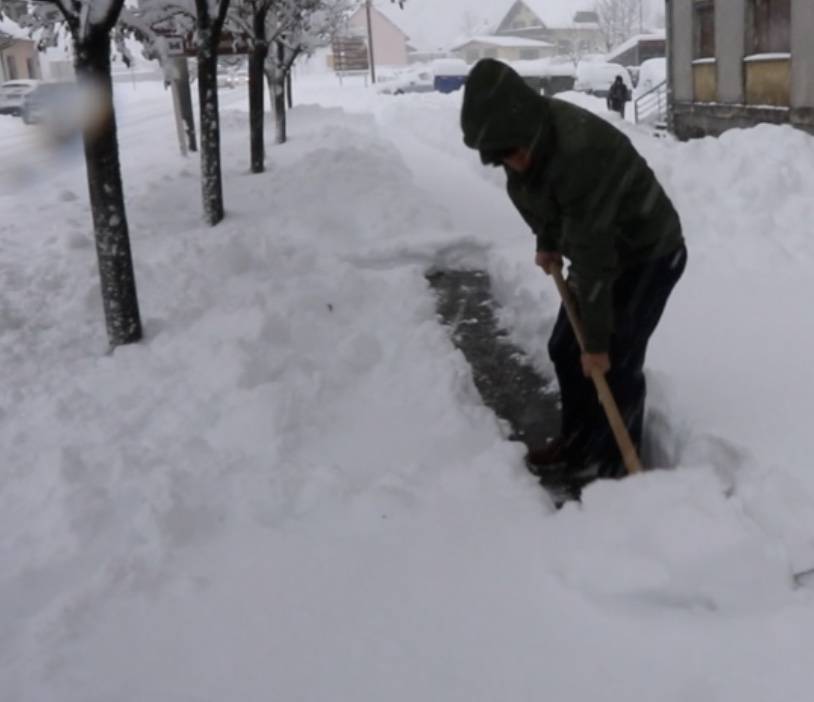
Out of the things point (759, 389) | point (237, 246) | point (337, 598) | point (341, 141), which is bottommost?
point (337, 598)

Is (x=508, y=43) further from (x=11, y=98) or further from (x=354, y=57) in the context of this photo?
(x=11, y=98)

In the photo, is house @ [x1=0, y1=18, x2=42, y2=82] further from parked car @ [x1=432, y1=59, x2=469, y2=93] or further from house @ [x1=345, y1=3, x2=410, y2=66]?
house @ [x1=345, y1=3, x2=410, y2=66]

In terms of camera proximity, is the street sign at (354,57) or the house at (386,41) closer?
the street sign at (354,57)

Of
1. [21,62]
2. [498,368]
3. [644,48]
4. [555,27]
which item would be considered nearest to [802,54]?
[498,368]

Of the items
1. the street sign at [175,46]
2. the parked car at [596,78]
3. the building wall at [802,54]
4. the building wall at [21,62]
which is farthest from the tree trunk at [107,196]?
the building wall at [21,62]

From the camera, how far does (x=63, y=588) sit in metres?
2.96

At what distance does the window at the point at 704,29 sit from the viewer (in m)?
14.1

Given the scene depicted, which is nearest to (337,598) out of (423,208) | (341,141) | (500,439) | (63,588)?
(63,588)

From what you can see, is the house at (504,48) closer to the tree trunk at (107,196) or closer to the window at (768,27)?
the window at (768,27)

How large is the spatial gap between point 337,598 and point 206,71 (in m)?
7.56

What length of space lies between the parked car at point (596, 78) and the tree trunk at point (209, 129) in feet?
88.6

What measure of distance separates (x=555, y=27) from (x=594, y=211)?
3221 inches

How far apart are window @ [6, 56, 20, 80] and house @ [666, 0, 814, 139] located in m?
43.5

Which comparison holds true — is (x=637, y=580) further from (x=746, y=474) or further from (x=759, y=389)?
(x=759, y=389)
